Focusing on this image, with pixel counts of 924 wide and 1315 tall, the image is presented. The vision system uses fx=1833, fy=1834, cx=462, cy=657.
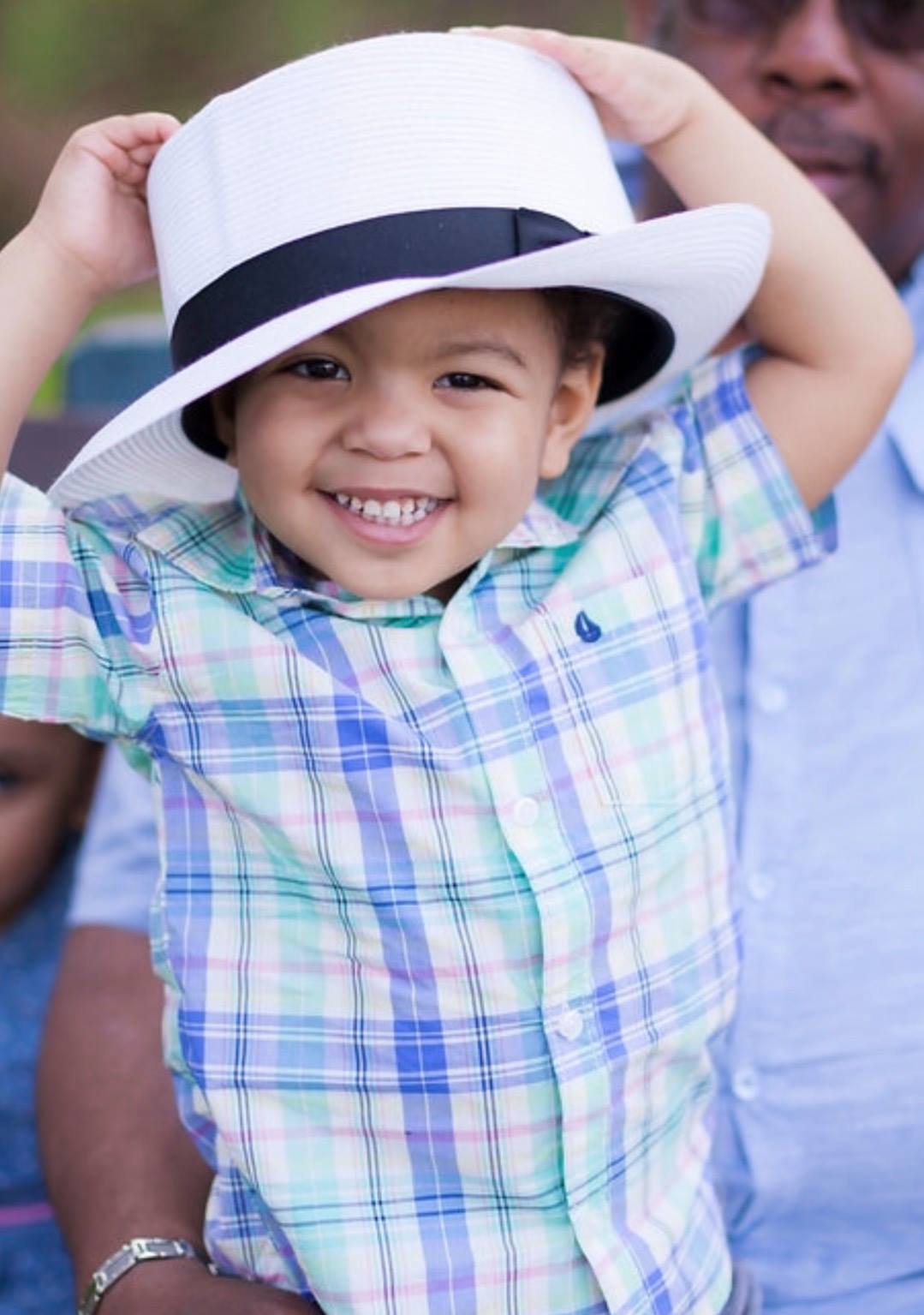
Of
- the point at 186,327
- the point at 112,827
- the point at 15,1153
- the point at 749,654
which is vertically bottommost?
the point at 15,1153

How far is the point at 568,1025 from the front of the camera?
1698 millimetres

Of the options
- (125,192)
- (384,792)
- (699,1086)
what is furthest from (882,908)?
(125,192)

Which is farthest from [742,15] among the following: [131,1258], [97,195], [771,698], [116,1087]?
[131,1258]

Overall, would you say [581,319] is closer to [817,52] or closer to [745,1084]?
[817,52]

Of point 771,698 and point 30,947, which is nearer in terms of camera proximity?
point 771,698

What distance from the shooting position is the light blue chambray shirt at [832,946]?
6.72 feet

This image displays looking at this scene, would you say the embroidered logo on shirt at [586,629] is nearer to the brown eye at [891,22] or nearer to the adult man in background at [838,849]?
the adult man in background at [838,849]

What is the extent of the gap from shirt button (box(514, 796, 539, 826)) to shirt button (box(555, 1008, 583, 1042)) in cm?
18

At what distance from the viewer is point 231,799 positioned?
170cm

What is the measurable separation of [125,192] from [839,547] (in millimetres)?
968

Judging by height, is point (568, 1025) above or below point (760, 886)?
above

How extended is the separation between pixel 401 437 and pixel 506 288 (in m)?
0.18

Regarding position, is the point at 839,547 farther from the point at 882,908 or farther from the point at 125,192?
the point at 125,192

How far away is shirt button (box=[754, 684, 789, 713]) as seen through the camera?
220cm
